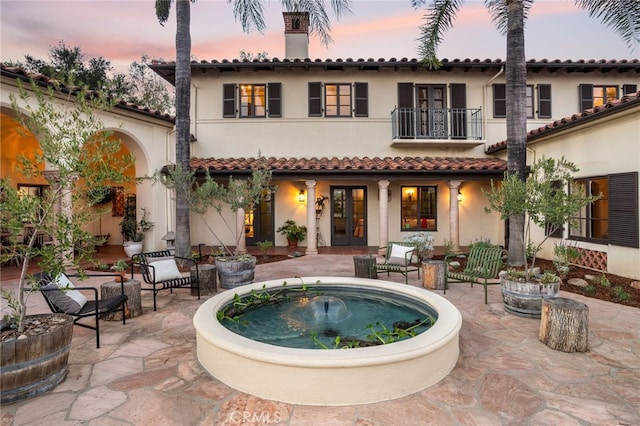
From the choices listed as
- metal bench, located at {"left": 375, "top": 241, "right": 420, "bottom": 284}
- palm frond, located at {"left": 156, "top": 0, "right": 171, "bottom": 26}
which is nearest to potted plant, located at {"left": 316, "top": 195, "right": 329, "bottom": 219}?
metal bench, located at {"left": 375, "top": 241, "right": 420, "bottom": 284}

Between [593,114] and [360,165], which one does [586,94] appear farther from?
[360,165]

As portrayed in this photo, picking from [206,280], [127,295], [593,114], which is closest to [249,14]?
[206,280]

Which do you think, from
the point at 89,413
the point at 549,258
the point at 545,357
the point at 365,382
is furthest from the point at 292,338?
the point at 549,258

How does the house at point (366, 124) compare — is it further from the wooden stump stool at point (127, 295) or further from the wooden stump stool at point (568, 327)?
the wooden stump stool at point (568, 327)

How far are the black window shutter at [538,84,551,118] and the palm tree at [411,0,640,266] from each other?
4.77 m

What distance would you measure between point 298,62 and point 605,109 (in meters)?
9.12

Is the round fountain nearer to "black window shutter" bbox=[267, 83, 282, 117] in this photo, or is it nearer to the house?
the house

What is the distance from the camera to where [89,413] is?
8.98 ft

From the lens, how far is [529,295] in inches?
197

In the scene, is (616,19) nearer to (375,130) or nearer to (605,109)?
(605,109)

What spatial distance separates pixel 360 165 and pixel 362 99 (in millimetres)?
3294

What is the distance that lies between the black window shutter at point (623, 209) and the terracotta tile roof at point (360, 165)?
3.36 meters

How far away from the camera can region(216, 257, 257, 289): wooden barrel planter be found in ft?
21.7

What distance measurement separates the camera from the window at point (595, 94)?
1230cm
